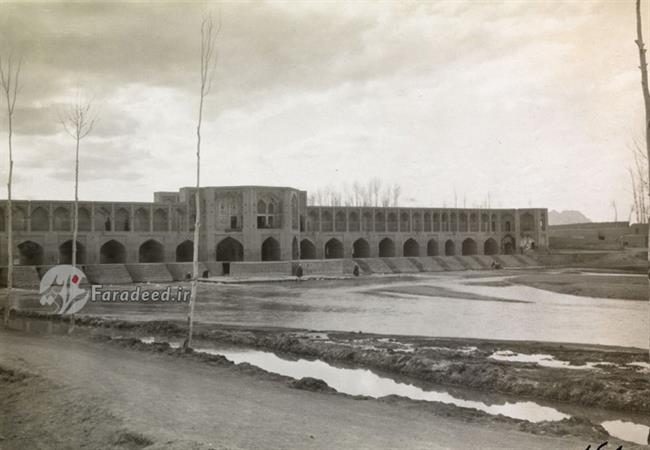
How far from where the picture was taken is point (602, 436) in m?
7.65

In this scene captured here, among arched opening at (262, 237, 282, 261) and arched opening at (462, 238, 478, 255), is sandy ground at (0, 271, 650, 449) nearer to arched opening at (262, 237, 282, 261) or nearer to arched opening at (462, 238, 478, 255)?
arched opening at (262, 237, 282, 261)

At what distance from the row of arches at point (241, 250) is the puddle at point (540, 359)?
34364mm

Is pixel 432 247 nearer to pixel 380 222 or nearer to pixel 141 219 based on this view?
pixel 380 222

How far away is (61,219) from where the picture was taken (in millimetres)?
41500

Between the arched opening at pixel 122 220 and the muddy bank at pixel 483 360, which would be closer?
the muddy bank at pixel 483 360

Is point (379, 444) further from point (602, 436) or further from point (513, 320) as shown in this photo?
point (513, 320)

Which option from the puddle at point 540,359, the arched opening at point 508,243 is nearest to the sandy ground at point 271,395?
the puddle at point 540,359

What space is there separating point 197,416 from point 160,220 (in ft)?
128

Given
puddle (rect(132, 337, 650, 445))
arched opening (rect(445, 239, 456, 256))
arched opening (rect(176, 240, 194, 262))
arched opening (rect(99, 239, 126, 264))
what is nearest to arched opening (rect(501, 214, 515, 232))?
arched opening (rect(445, 239, 456, 256))

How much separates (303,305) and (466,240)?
43646 mm

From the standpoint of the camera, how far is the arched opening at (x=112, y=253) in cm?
4347

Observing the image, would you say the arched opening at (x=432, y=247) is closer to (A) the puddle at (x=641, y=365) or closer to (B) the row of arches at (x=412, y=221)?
(B) the row of arches at (x=412, y=221)

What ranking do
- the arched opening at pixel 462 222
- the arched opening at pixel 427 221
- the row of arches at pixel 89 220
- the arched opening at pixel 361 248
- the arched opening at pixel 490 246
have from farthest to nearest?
the arched opening at pixel 490 246, the arched opening at pixel 462 222, the arched opening at pixel 427 221, the arched opening at pixel 361 248, the row of arches at pixel 89 220

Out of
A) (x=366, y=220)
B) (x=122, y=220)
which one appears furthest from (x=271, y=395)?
(x=366, y=220)
